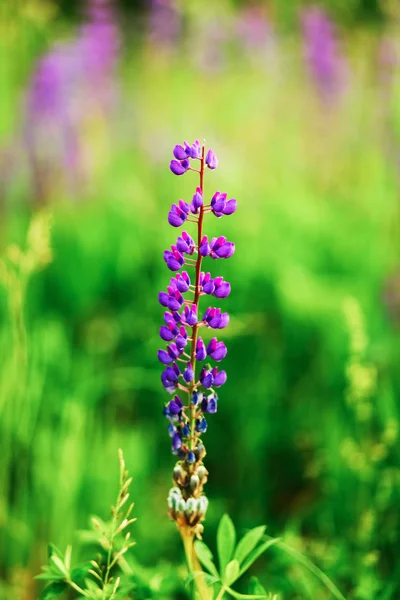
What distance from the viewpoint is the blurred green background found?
5.42 ft

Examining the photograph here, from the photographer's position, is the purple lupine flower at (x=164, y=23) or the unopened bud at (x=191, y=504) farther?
the purple lupine flower at (x=164, y=23)

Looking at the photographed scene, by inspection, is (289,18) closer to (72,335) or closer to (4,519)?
(72,335)

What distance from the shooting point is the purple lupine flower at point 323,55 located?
130 inches

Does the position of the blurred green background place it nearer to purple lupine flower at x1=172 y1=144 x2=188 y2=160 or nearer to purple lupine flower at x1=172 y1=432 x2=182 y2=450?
purple lupine flower at x1=172 y1=432 x2=182 y2=450

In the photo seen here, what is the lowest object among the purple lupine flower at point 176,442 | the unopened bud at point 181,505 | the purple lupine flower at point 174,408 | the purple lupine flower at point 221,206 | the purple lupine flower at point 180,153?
the unopened bud at point 181,505

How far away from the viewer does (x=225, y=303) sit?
2293 mm

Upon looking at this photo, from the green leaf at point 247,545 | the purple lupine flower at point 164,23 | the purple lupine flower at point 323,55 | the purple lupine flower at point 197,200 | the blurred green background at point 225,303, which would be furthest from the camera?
the purple lupine flower at point 164,23

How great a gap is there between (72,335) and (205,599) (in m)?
1.48

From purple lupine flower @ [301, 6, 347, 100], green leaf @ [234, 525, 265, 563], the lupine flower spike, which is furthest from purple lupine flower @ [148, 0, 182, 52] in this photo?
green leaf @ [234, 525, 265, 563]

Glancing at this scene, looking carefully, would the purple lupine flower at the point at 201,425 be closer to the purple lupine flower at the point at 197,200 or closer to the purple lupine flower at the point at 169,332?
the purple lupine flower at the point at 169,332

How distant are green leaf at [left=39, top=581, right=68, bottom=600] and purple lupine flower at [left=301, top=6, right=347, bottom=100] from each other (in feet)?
9.56

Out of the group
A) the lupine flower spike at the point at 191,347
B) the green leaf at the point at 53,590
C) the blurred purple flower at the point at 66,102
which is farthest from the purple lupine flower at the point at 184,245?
the blurred purple flower at the point at 66,102

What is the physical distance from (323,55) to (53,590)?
9.79 feet

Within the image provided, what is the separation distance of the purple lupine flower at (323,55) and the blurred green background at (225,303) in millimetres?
13
